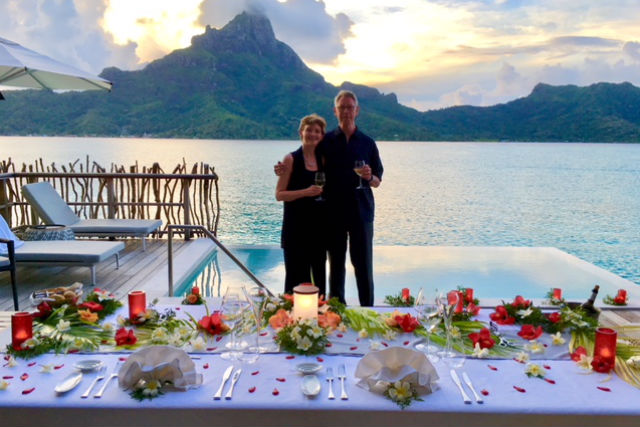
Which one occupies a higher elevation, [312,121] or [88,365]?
[312,121]

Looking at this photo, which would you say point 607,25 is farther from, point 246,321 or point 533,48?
point 246,321

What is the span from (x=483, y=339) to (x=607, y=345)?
352 mm

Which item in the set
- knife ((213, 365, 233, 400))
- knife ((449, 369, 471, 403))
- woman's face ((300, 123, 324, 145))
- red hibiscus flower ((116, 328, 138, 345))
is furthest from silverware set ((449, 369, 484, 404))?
woman's face ((300, 123, 324, 145))

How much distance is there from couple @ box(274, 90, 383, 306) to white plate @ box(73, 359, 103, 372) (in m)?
1.71

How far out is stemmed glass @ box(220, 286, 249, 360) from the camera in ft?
5.41

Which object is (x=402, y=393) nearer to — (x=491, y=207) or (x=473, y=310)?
(x=473, y=310)

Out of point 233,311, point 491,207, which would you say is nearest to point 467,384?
point 233,311

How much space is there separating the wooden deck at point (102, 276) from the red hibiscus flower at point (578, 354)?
3.78 metres

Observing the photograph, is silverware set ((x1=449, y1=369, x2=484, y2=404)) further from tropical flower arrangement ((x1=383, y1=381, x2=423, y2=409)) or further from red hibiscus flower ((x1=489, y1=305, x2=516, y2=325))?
red hibiscus flower ((x1=489, y1=305, x2=516, y2=325))

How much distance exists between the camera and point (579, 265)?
6.50 m

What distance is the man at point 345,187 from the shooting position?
3.27m

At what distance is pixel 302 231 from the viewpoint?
10.6ft

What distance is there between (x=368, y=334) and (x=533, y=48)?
40.9 meters

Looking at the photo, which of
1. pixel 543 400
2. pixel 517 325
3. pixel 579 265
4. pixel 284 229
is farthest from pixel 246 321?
pixel 579 265
